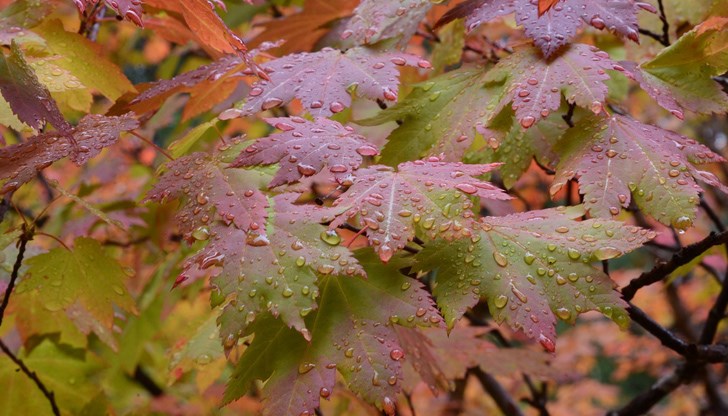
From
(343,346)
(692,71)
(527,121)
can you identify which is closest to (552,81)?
(527,121)

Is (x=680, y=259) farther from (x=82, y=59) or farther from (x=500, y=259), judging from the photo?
(x=82, y=59)

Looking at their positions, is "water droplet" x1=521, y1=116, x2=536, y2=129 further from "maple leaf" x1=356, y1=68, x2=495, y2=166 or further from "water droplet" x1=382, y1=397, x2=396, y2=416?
"water droplet" x1=382, y1=397, x2=396, y2=416

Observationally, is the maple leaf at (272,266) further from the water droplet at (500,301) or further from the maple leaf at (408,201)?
the water droplet at (500,301)

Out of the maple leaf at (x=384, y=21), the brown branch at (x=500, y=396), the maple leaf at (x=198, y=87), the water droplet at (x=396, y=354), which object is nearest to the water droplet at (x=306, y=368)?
the water droplet at (x=396, y=354)

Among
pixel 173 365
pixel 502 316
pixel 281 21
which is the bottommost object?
pixel 173 365

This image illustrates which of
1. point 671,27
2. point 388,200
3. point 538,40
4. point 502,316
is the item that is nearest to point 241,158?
point 388,200

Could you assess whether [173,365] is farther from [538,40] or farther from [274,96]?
[538,40]
